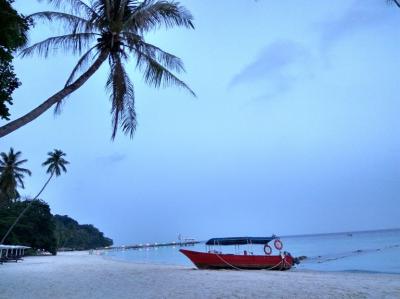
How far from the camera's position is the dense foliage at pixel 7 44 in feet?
23.3

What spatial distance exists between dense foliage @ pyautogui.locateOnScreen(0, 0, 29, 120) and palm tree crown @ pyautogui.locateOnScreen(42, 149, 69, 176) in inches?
1490

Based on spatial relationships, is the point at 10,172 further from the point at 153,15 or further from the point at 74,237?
the point at 74,237

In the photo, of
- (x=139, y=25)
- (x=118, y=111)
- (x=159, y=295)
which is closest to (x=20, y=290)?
(x=159, y=295)

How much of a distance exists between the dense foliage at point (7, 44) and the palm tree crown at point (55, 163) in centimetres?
3785

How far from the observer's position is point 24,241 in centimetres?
4909

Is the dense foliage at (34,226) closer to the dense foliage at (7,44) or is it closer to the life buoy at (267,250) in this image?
the life buoy at (267,250)

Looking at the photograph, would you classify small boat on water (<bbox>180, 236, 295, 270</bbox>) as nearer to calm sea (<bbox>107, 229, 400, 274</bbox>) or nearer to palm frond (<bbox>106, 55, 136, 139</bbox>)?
calm sea (<bbox>107, 229, 400, 274</bbox>)

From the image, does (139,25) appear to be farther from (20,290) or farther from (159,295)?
(20,290)

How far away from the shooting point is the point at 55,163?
4306 cm

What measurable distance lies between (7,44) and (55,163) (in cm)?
3871

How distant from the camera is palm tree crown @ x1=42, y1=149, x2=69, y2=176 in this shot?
42781 millimetres

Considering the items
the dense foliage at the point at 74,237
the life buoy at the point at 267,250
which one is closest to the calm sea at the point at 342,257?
the life buoy at the point at 267,250

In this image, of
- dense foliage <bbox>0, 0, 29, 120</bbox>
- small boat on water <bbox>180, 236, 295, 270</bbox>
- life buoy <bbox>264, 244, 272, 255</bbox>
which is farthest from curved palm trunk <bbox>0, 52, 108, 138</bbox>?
life buoy <bbox>264, 244, 272, 255</bbox>

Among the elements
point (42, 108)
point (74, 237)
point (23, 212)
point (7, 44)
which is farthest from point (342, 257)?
point (74, 237)
